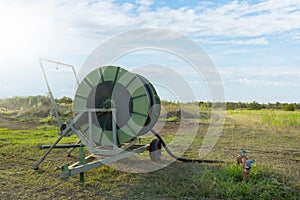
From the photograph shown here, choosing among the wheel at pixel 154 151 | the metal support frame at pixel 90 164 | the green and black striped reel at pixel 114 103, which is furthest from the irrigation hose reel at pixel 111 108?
the wheel at pixel 154 151

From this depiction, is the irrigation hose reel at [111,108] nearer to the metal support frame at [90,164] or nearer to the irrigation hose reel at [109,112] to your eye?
the irrigation hose reel at [109,112]

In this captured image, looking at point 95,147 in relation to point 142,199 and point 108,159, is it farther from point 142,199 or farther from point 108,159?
point 142,199

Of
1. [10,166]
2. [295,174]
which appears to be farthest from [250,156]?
[10,166]

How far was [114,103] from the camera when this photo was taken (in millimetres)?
6348

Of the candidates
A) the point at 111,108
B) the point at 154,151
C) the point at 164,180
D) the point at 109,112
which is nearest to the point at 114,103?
the point at 111,108

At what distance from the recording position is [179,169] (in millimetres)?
6617

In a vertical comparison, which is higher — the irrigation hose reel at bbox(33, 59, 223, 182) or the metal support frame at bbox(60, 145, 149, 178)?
the irrigation hose reel at bbox(33, 59, 223, 182)

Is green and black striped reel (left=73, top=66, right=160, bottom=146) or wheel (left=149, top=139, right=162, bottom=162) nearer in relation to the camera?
green and black striped reel (left=73, top=66, right=160, bottom=146)

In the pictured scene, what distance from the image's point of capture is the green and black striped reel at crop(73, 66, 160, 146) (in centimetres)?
638

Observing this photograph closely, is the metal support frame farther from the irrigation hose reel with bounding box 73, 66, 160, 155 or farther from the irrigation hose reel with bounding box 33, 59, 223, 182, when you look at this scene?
the irrigation hose reel with bounding box 73, 66, 160, 155

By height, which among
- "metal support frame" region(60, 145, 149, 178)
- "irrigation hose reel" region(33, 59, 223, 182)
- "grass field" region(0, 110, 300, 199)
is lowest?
"grass field" region(0, 110, 300, 199)

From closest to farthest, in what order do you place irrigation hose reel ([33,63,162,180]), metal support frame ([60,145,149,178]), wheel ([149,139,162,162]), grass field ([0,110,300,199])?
grass field ([0,110,300,199]), metal support frame ([60,145,149,178]), irrigation hose reel ([33,63,162,180]), wheel ([149,139,162,162])

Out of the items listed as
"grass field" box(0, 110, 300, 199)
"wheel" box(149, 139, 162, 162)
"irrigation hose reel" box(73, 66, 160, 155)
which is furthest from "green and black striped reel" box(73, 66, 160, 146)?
"grass field" box(0, 110, 300, 199)

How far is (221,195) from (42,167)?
4121 millimetres
